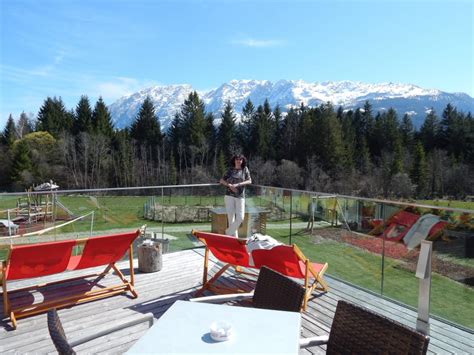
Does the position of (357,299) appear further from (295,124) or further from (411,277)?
(295,124)

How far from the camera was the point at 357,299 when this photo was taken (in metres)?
4.37

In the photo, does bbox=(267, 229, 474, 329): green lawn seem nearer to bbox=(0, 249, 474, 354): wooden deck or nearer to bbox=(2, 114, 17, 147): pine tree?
bbox=(0, 249, 474, 354): wooden deck

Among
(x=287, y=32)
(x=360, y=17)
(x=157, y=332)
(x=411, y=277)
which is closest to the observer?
(x=157, y=332)

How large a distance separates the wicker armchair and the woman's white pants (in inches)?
124

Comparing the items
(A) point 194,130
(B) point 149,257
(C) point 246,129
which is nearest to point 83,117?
(A) point 194,130

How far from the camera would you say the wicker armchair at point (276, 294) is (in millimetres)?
2498

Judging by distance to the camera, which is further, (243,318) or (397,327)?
(243,318)

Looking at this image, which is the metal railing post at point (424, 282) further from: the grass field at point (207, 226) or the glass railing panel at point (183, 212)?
the glass railing panel at point (183, 212)

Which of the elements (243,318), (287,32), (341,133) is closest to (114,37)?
(287,32)

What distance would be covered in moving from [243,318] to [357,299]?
108 inches

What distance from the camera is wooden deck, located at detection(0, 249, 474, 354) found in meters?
3.19

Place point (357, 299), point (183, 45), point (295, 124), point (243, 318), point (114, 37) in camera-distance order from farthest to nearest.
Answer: point (295, 124) < point (183, 45) < point (114, 37) < point (357, 299) < point (243, 318)

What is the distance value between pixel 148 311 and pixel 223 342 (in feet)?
7.86

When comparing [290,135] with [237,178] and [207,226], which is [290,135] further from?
[237,178]
